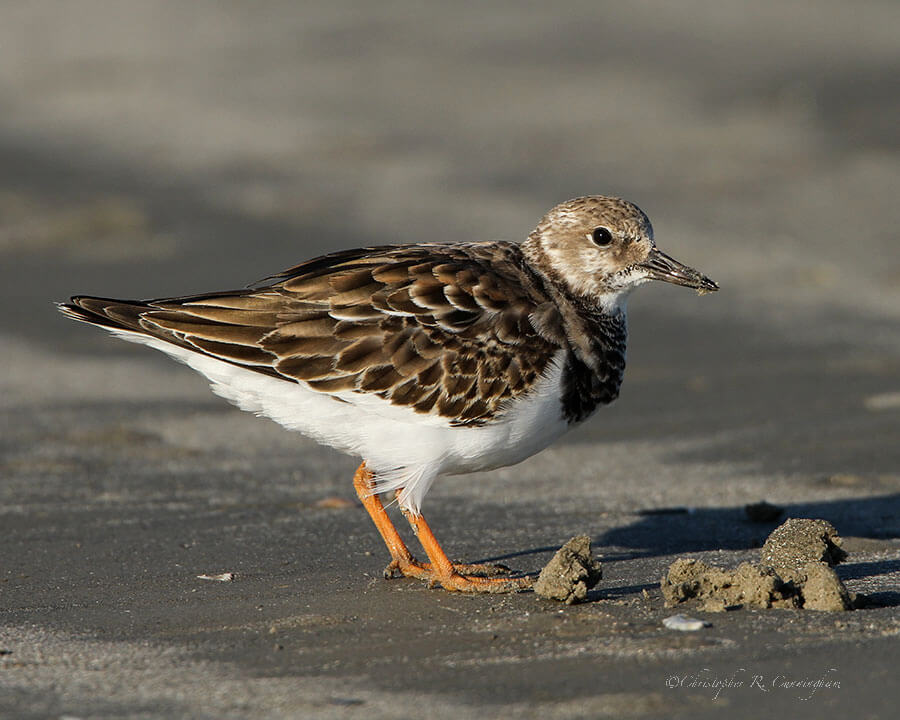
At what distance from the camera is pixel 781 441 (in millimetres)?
7742

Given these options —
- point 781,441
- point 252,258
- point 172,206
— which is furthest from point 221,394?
point 172,206

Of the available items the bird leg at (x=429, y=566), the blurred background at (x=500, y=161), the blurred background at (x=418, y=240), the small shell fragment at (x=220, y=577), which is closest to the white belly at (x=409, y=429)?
the bird leg at (x=429, y=566)

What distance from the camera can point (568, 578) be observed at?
473 cm

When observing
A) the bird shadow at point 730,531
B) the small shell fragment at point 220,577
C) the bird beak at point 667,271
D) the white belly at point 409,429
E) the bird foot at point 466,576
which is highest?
the bird beak at point 667,271

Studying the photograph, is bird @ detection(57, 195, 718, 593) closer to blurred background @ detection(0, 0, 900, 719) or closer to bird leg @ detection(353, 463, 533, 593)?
bird leg @ detection(353, 463, 533, 593)

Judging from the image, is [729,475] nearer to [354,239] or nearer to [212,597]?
[212,597]

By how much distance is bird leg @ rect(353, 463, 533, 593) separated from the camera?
5.20 m

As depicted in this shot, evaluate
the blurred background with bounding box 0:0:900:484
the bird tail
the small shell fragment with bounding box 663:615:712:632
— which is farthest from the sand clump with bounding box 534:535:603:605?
the blurred background with bounding box 0:0:900:484

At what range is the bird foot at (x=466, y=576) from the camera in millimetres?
5160

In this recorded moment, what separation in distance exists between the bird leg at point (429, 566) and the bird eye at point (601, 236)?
1494mm

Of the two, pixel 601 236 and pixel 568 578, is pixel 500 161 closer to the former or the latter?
pixel 601 236

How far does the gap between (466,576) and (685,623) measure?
1.29 m

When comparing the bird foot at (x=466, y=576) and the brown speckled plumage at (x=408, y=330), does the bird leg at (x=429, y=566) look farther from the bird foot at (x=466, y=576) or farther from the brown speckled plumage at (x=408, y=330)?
the brown speckled plumage at (x=408, y=330)

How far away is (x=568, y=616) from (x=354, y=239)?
7.40m
